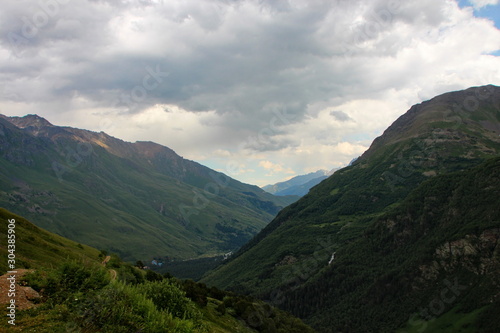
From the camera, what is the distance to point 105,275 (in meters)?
24.6

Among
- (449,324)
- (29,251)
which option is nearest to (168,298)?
(29,251)

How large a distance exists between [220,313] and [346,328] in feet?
541

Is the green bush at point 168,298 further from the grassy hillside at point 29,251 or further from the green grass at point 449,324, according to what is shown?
the green grass at point 449,324

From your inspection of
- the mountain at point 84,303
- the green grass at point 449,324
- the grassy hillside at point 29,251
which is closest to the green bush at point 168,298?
the mountain at point 84,303

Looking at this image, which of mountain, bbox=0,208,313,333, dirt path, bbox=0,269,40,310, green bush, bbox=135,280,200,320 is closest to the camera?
mountain, bbox=0,208,313,333

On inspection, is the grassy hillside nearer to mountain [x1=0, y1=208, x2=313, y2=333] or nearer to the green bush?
mountain [x1=0, y1=208, x2=313, y2=333]

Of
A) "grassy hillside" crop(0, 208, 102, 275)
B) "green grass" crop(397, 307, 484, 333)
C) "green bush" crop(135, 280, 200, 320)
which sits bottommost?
"green grass" crop(397, 307, 484, 333)

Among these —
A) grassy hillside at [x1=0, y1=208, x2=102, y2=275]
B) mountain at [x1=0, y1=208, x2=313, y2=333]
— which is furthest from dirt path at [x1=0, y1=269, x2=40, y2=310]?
grassy hillside at [x1=0, y1=208, x2=102, y2=275]

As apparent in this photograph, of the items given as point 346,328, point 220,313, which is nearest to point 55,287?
point 220,313

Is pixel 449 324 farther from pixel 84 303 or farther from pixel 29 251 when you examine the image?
pixel 84 303

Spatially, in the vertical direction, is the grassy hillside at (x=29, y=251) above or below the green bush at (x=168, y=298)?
below

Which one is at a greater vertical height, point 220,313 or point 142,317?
point 142,317

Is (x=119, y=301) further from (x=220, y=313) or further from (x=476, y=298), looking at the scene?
(x=476, y=298)

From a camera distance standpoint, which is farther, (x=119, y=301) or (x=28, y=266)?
(x=28, y=266)
